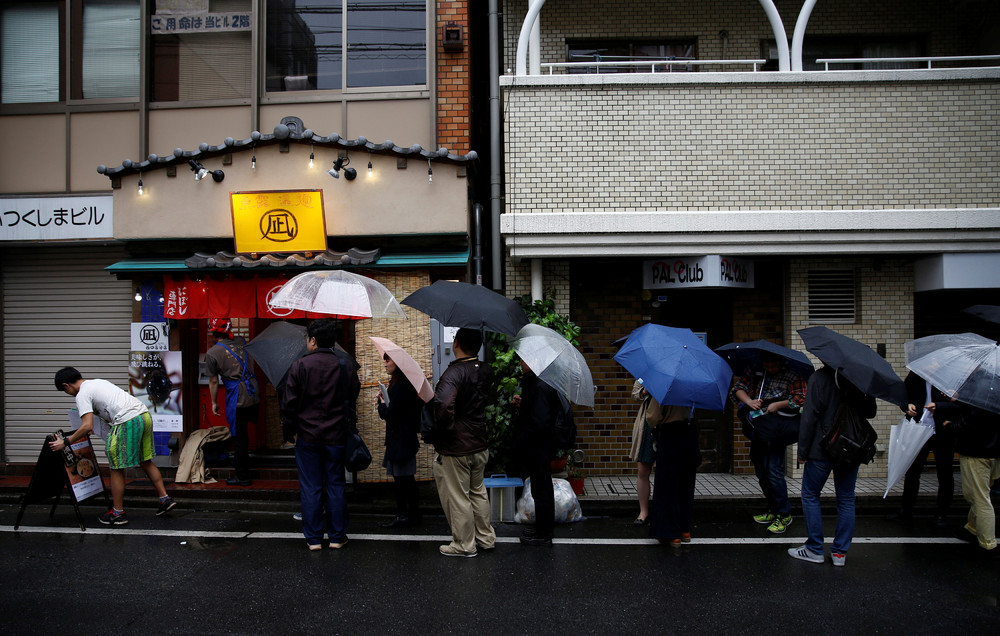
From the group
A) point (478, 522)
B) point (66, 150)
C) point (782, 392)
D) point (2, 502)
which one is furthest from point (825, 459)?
point (66, 150)

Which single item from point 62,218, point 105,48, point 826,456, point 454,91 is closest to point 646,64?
point 454,91

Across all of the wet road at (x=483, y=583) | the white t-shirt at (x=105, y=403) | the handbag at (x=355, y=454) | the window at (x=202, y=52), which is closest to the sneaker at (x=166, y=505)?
the wet road at (x=483, y=583)

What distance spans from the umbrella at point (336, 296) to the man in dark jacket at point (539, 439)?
5.70ft

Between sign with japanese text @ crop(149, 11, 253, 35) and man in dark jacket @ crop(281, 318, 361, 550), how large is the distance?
6054mm

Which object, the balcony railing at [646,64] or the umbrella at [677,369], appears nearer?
the umbrella at [677,369]

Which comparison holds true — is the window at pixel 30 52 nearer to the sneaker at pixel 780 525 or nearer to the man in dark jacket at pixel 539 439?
the man in dark jacket at pixel 539 439

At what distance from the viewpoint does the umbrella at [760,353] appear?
6379 millimetres

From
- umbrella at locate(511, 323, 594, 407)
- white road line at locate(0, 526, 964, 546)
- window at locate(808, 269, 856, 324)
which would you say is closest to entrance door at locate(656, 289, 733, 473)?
window at locate(808, 269, 856, 324)

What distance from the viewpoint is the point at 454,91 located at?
29.7 ft

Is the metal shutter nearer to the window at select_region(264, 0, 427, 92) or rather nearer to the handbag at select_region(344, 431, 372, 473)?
the window at select_region(264, 0, 427, 92)

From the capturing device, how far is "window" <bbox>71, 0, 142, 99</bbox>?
956 cm

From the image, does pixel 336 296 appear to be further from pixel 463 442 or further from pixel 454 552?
pixel 454 552

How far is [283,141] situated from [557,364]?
5.15 meters

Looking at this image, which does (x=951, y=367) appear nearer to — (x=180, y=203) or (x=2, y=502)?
(x=180, y=203)
